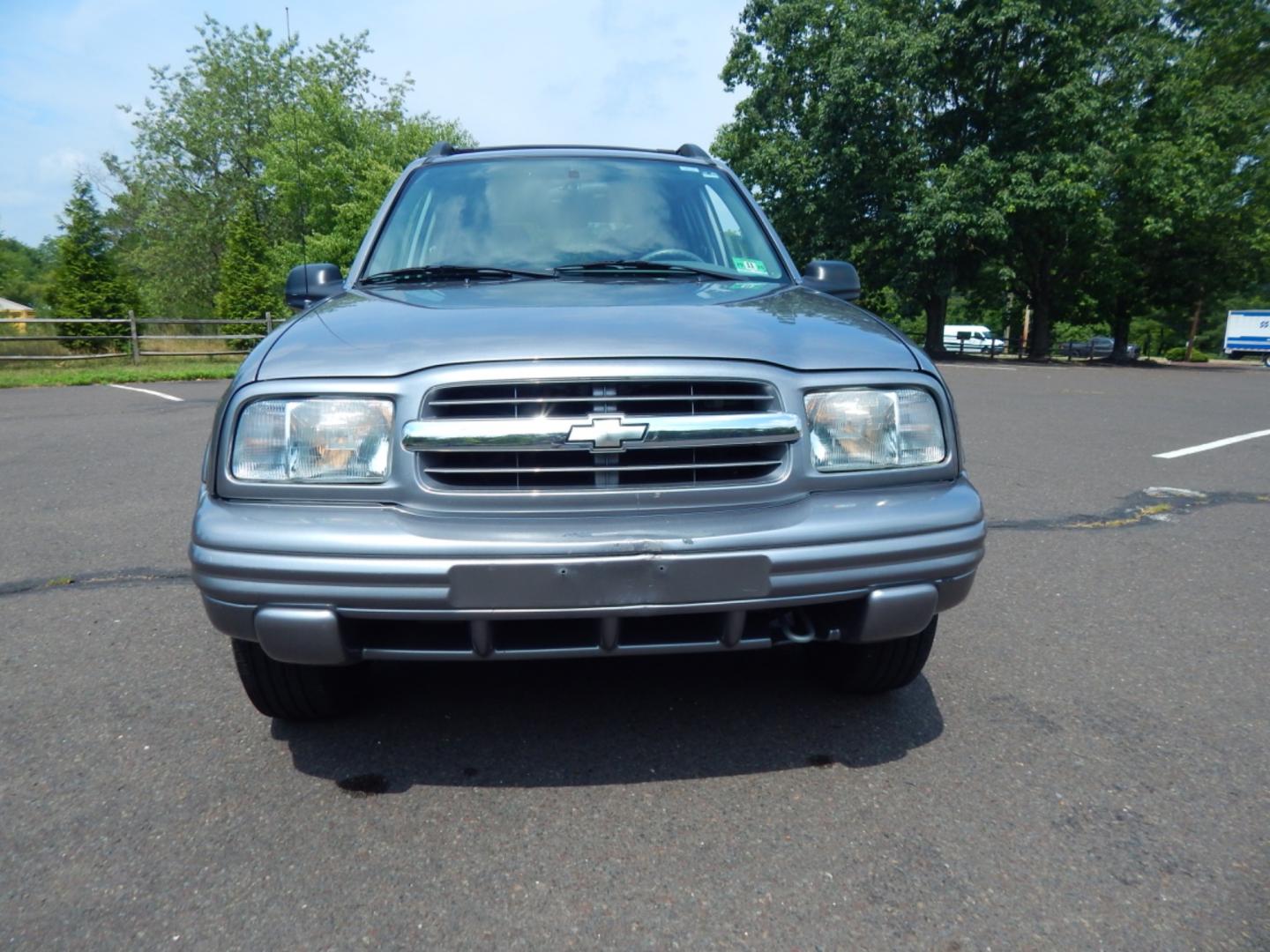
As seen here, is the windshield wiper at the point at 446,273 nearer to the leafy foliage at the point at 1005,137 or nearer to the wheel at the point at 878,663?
the wheel at the point at 878,663

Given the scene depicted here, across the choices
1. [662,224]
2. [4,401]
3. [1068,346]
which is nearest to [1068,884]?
[662,224]

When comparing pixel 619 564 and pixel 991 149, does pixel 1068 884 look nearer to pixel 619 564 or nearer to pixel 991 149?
pixel 619 564

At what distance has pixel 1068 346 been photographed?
53.4 meters

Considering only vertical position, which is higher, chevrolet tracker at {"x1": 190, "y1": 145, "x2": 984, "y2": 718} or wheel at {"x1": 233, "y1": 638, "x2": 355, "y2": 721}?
chevrolet tracker at {"x1": 190, "y1": 145, "x2": 984, "y2": 718}

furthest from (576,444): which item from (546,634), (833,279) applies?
(833,279)

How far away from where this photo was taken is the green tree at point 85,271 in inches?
1078

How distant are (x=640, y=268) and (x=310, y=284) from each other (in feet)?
4.03

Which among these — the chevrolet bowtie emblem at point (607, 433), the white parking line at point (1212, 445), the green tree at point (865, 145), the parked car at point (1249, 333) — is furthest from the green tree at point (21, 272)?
the chevrolet bowtie emblem at point (607, 433)

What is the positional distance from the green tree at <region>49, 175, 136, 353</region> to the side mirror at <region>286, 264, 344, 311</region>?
27852 millimetres

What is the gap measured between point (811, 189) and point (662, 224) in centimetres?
2823

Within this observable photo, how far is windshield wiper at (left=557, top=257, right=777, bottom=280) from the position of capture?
3.05 m

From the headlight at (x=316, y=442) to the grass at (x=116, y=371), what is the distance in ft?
57.6

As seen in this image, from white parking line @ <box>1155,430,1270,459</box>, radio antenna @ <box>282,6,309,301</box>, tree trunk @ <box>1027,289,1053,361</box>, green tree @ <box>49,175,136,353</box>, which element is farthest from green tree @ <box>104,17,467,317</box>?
white parking line @ <box>1155,430,1270,459</box>

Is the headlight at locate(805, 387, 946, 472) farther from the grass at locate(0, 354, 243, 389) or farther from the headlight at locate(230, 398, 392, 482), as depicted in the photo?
the grass at locate(0, 354, 243, 389)
